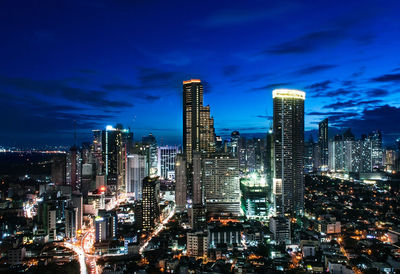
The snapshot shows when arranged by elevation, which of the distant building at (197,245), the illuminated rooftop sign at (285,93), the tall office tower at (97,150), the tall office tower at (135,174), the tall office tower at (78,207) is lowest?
the distant building at (197,245)

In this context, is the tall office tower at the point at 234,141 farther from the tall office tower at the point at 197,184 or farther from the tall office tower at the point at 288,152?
the tall office tower at the point at 288,152

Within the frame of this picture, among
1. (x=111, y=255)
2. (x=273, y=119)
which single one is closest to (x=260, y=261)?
(x=111, y=255)

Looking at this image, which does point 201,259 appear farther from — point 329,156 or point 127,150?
point 329,156

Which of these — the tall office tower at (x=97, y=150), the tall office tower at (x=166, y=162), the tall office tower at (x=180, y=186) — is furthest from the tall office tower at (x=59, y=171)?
the tall office tower at (x=166, y=162)

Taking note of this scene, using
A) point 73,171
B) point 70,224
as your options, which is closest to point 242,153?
point 73,171

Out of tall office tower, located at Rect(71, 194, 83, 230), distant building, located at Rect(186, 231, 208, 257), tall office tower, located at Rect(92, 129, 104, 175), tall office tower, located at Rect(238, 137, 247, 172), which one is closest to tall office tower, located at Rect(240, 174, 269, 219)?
distant building, located at Rect(186, 231, 208, 257)

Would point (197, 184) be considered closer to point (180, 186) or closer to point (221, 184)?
point (180, 186)
